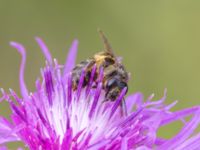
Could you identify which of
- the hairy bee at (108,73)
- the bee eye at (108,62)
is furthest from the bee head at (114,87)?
the bee eye at (108,62)

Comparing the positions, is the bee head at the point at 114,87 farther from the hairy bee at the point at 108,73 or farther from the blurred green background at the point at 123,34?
the blurred green background at the point at 123,34

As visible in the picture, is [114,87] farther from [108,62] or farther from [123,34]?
[123,34]

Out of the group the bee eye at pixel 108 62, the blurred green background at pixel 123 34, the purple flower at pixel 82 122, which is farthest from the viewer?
the blurred green background at pixel 123 34

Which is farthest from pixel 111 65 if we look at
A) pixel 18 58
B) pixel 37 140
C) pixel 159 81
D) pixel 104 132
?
pixel 18 58

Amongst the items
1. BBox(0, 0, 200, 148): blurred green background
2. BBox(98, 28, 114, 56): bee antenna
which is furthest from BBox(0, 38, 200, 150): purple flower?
BBox(0, 0, 200, 148): blurred green background

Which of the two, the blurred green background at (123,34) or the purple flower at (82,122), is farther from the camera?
the blurred green background at (123,34)

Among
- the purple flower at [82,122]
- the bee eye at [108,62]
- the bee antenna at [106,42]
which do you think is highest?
the bee antenna at [106,42]

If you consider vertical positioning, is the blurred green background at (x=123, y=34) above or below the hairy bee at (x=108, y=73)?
above
